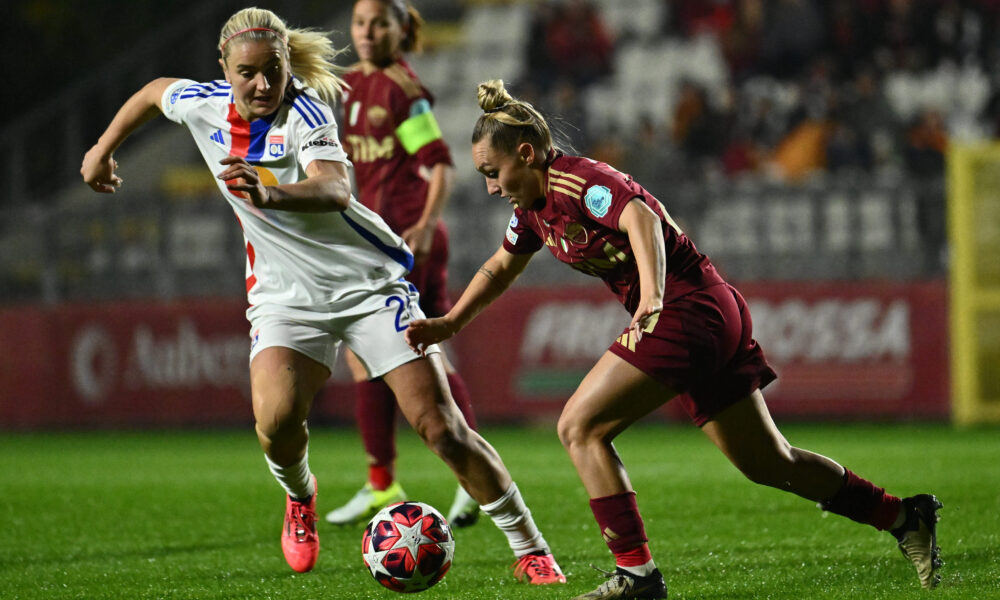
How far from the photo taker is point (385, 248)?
4.92 metres

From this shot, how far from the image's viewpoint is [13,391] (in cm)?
1280

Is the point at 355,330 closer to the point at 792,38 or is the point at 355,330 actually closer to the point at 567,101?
the point at 567,101

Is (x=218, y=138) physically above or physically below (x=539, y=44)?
below

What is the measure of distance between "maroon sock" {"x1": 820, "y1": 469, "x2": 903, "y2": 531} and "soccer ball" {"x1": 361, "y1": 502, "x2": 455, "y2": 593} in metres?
1.32

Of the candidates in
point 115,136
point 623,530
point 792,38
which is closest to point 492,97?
point 623,530

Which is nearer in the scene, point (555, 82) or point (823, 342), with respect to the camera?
point (823, 342)

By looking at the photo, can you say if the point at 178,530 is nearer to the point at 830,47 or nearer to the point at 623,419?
the point at 623,419

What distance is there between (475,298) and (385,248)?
0.49 m

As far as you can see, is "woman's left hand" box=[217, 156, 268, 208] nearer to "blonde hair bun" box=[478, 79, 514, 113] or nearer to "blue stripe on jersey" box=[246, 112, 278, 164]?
"blue stripe on jersey" box=[246, 112, 278, 164]

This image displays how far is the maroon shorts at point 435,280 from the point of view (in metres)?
6.46

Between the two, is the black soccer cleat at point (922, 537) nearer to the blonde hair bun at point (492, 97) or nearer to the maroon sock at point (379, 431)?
the blonde hair bun at point (492, 97)

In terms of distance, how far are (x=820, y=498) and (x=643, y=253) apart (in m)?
1.17

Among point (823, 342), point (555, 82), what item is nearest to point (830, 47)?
point (555, 82)

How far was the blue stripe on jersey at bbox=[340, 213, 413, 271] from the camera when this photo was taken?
4824 millimetres
